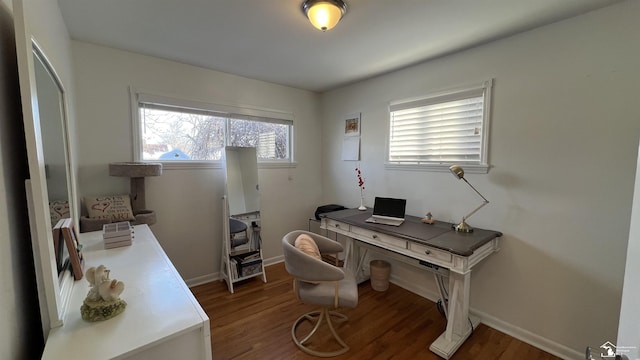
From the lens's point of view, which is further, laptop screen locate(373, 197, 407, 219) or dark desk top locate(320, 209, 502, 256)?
laptop screen locate(373, 197, 407, 219)

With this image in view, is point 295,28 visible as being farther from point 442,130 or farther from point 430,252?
point 430,252

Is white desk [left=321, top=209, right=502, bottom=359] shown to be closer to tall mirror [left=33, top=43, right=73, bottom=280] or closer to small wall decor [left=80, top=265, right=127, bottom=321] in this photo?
small wall decor [left=80, top=265, right=127, bottom=321]

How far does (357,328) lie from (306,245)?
33.6 inches

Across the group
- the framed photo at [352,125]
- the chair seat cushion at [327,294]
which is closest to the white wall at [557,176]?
the framed photo at [352,125]

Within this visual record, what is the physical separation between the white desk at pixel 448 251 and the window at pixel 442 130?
0.64m

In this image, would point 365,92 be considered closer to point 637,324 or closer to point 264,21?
point 264,21

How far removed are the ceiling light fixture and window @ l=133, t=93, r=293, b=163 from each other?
1.73 m

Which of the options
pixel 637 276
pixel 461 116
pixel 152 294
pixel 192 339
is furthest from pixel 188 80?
pixel 637 276

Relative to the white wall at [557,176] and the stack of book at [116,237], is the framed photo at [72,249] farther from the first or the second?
the white wall at [557,176]

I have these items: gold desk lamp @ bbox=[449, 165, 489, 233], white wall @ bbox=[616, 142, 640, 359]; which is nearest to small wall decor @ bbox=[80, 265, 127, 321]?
white wall @ bbox=[616, 142, 640, 359]

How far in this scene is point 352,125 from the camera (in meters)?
3.35

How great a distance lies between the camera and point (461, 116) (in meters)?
2.35

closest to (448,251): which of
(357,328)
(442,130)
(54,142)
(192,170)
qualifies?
(357,328)

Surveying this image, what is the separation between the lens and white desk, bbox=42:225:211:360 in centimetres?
82
